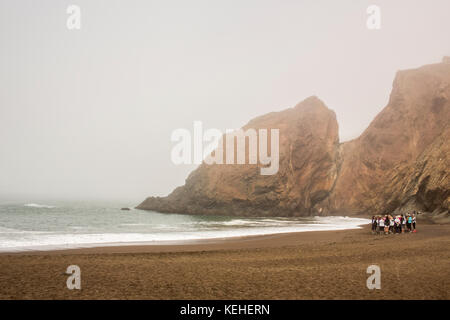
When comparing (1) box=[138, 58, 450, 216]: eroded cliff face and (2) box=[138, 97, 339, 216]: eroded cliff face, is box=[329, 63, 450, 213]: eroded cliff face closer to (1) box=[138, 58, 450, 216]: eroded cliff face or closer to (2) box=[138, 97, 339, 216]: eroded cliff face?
(1) box=[138, 58, 450, 216]: eroded cliff face

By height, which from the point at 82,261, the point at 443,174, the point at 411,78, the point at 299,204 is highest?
the point at 411,78

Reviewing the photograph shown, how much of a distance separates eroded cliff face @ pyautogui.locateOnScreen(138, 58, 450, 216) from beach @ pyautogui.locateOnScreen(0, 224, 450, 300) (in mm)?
53661

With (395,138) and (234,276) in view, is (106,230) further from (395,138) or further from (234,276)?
(395,138)

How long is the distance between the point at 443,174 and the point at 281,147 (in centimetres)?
3772

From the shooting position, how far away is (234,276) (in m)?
9.55

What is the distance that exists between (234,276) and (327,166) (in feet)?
236

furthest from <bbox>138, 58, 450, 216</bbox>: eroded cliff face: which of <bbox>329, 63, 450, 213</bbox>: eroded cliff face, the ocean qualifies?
the ocean

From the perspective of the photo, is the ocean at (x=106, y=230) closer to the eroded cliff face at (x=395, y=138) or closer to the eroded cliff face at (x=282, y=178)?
the eroded cliff face at (x=282, y=178)

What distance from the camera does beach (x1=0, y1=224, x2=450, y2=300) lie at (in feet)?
24.9

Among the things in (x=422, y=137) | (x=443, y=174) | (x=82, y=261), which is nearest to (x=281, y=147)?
(x=422, y=137)

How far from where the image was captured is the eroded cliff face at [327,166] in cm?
6649

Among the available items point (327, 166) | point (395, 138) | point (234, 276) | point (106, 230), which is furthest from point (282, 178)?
point (234, 276)
